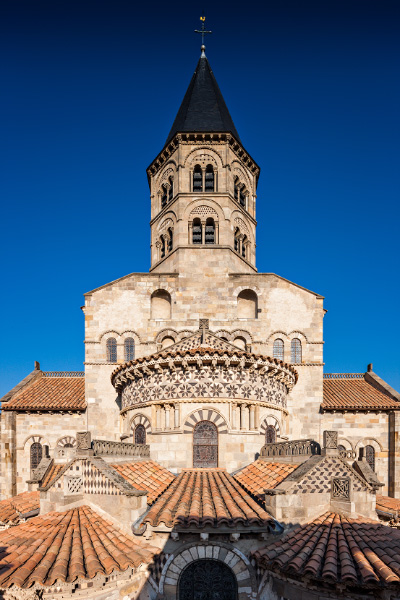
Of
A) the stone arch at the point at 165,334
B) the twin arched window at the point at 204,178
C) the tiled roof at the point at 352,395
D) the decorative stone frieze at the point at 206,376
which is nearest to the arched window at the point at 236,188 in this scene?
the twin arched window at the point at 204,178

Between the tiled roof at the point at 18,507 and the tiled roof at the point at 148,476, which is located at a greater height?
the tiled roof at the point at 148,476

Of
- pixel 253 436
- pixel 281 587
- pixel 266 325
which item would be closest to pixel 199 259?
pixel 266 325

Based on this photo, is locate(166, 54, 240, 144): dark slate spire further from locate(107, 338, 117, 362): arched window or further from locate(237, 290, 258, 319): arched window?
locate(107, 338, 117, 362): arched window

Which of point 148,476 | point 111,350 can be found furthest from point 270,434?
point 111,350

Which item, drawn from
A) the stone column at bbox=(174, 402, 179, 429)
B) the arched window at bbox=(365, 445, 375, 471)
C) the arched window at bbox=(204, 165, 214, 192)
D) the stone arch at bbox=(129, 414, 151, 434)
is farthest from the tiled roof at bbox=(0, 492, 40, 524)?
the arched window at bbox=(204, 165, 214, 192)

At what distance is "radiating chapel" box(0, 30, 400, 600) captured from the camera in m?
10.8

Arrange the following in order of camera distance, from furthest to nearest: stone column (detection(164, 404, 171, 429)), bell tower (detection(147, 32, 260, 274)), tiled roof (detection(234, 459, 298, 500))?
bell tower (detection(147, 32, 260, 274)), stone column (detection(164, 404, 171, 429)), tiled roof (detection(234, 459, 298, 500))

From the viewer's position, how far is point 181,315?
27047mm

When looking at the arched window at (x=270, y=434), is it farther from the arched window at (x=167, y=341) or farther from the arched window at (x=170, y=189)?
the arched window at (x=170, y=189)

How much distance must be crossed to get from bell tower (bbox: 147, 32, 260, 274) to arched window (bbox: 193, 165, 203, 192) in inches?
2.4

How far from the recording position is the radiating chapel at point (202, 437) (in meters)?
10.8

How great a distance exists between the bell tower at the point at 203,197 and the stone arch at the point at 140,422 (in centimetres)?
1044

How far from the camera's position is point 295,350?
27094 mm

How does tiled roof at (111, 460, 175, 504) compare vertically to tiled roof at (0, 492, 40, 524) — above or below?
above
